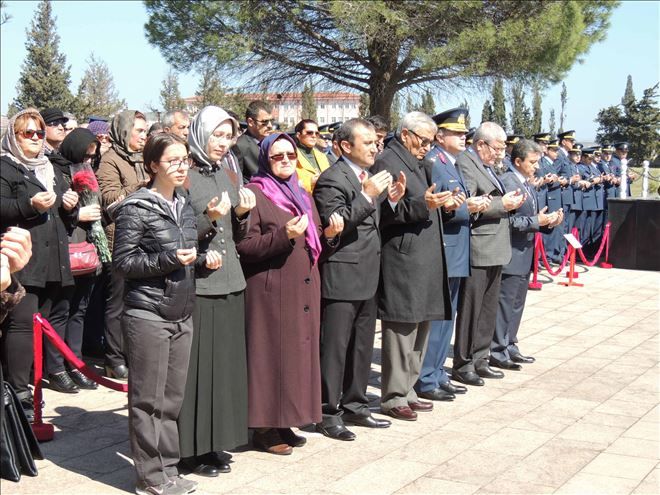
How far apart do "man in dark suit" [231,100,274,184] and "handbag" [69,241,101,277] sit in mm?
1575

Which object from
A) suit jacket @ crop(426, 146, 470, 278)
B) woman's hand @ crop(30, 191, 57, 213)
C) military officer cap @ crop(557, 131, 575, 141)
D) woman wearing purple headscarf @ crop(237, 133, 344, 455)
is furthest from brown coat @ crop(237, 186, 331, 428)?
military officer cap @ crop(557, 131, 575, 141)

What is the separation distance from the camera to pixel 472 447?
578 centimetres

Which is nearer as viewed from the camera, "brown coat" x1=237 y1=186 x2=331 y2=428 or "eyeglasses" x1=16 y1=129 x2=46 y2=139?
"brown coat" x1=237 y1=186 x2=331 y2=428

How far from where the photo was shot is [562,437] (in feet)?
19.9

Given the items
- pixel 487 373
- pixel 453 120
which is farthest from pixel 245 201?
pixel 487 373

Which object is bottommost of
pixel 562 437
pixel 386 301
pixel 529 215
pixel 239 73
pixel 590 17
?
pixel 562 437

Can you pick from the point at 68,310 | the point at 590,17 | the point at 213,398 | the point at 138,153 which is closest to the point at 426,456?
the point at 213,398

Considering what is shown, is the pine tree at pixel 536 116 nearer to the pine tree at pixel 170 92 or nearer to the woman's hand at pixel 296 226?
the pine tree at pixel 170 92

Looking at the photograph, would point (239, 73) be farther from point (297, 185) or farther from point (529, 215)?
point (297, 185)

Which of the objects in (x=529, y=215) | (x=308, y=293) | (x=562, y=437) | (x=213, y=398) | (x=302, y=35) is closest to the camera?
(x=213, y=398)

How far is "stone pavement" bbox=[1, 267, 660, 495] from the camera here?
16.5 feet

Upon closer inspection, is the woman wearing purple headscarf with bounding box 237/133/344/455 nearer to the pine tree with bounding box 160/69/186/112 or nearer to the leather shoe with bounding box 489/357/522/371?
the leather shoe with bounding box 489/357/522/371

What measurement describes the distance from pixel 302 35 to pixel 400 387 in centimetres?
1721

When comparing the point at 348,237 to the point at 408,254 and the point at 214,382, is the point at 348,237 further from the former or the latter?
the point at 214,382
